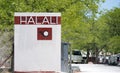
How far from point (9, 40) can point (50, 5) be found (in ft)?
13.3

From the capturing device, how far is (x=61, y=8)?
21109 millimetres

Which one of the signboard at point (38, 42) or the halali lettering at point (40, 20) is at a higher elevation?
the halali lettering at point (40, 20)

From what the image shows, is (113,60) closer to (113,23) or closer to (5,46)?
(113,23)

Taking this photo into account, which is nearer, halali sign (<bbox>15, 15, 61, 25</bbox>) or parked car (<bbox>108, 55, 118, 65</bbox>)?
halali sign (<bbox>15, 15, 61, 25</bbox>)

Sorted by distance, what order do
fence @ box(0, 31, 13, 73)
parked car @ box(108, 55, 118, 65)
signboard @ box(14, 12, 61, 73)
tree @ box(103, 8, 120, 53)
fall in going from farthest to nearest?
tree @ box(103, 8, 120, 53) < parked car @ box(108, 55, 118, 65) < fence @ box(0, 31, 13, 73) < signboard @ box(14, 12, 61, 73)

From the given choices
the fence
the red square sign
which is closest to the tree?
the fence

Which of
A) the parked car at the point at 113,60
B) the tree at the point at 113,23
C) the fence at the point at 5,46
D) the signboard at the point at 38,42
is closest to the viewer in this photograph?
the signboard at the point at 38,42

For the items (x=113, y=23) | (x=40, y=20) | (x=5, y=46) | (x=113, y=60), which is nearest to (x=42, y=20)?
(x=40, y=20)

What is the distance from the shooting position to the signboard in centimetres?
889

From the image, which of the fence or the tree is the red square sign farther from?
the tree

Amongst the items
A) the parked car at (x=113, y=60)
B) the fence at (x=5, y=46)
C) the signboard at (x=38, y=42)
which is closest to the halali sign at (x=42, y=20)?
the signboard at (x=38, y=42)

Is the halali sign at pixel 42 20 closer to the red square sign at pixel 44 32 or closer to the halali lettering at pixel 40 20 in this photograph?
the halali lettering at pixel 40 20

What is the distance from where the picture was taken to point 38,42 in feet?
29.2

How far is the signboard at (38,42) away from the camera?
8.89 meters
